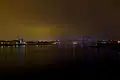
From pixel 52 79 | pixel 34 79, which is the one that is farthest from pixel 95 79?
pixel 34 79

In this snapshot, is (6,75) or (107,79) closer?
(107,79)

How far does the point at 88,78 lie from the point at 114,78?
2031 millimetres

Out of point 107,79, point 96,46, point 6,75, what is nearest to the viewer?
point 107,79

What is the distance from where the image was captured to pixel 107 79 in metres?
18.4

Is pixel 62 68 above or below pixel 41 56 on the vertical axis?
above

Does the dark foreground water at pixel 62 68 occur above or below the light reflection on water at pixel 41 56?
above

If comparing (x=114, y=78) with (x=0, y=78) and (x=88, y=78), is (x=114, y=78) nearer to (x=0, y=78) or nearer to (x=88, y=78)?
(x=88, y=78)

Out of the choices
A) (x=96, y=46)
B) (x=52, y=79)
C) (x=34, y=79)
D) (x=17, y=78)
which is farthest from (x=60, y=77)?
(x=96, y=46)

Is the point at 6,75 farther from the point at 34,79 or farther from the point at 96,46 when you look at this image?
the point at 96,46

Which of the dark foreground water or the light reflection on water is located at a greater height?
the dark foreground water

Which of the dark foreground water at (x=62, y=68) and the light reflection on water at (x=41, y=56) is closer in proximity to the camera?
the dark foreground water at (x=62, y=68)

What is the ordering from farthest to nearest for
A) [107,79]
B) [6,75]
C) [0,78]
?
[6,75]
[0,78]
[107,79]

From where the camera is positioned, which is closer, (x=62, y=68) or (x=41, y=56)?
(x=62, y=68)

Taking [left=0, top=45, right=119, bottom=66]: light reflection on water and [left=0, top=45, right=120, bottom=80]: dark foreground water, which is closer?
[left=0, top=45, right=120, bottom=80]: dark foreground water
